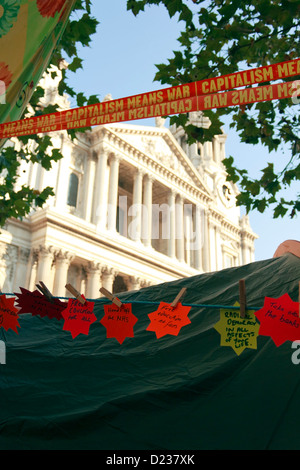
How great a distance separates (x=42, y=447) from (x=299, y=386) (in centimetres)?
195

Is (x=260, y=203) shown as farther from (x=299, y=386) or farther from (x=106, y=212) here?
(x=106, y=212)

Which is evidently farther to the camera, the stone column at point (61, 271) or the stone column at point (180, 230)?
the stone column at point (180, 230)

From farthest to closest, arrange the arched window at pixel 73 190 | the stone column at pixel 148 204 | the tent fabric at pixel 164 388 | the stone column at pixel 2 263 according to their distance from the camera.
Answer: the stone column at pixel 148 204
the arched window at pixel 73 190
the stone column at pixel 2 263
the tent fabric at pixel 164 388

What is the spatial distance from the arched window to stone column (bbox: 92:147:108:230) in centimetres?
117

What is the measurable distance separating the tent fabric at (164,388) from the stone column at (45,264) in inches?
558

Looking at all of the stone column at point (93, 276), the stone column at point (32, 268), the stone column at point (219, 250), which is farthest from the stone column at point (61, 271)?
the stone column at point (219, 250)

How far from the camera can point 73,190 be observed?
22.9 meters

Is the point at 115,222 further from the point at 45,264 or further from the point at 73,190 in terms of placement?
the point at 45,264

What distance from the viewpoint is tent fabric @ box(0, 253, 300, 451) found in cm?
271

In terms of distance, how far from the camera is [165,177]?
90.3ft

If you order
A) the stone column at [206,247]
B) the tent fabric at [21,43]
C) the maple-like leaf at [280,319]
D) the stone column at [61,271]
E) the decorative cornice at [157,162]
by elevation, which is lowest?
the maple-like leaf at [280,319]

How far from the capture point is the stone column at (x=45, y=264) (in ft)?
59.3

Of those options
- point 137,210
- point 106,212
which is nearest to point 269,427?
point 106,212

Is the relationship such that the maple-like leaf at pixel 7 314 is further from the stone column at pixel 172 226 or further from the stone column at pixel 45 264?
the stone column at pixel 172 226
